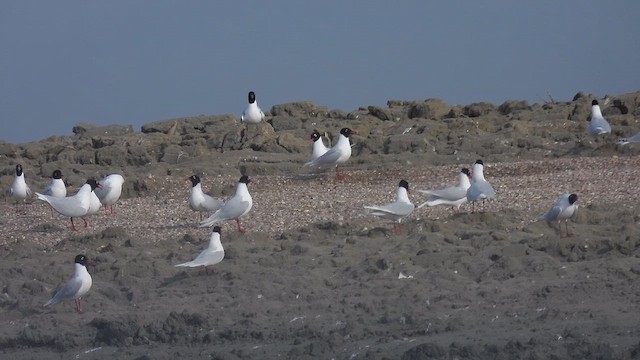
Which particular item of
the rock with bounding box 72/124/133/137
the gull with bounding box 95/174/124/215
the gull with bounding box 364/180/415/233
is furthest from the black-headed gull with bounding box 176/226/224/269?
the rock with bounding box 72/124/133/137

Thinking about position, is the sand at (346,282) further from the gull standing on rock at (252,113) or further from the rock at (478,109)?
the rock at (478,109)

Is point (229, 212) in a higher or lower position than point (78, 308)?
higher

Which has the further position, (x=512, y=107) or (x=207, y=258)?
(x=512, y=107)

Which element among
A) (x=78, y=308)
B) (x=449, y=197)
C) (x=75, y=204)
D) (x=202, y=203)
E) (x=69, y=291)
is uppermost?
(x=75, y=204)

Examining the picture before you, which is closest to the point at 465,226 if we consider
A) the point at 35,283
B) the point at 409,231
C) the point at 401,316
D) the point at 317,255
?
the point at 409,231

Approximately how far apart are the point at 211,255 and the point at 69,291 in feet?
4.49

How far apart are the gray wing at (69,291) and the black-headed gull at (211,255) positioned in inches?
39.7

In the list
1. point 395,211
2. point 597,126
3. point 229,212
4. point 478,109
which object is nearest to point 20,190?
point 229,212

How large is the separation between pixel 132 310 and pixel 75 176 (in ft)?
31.6

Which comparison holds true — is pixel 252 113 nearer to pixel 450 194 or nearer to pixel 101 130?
pixel 101 130

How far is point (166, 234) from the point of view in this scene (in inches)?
591

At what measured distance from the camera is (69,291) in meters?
12.1

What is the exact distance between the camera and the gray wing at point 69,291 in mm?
12070

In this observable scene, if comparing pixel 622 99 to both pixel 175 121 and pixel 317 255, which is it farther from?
pixel 317 255
